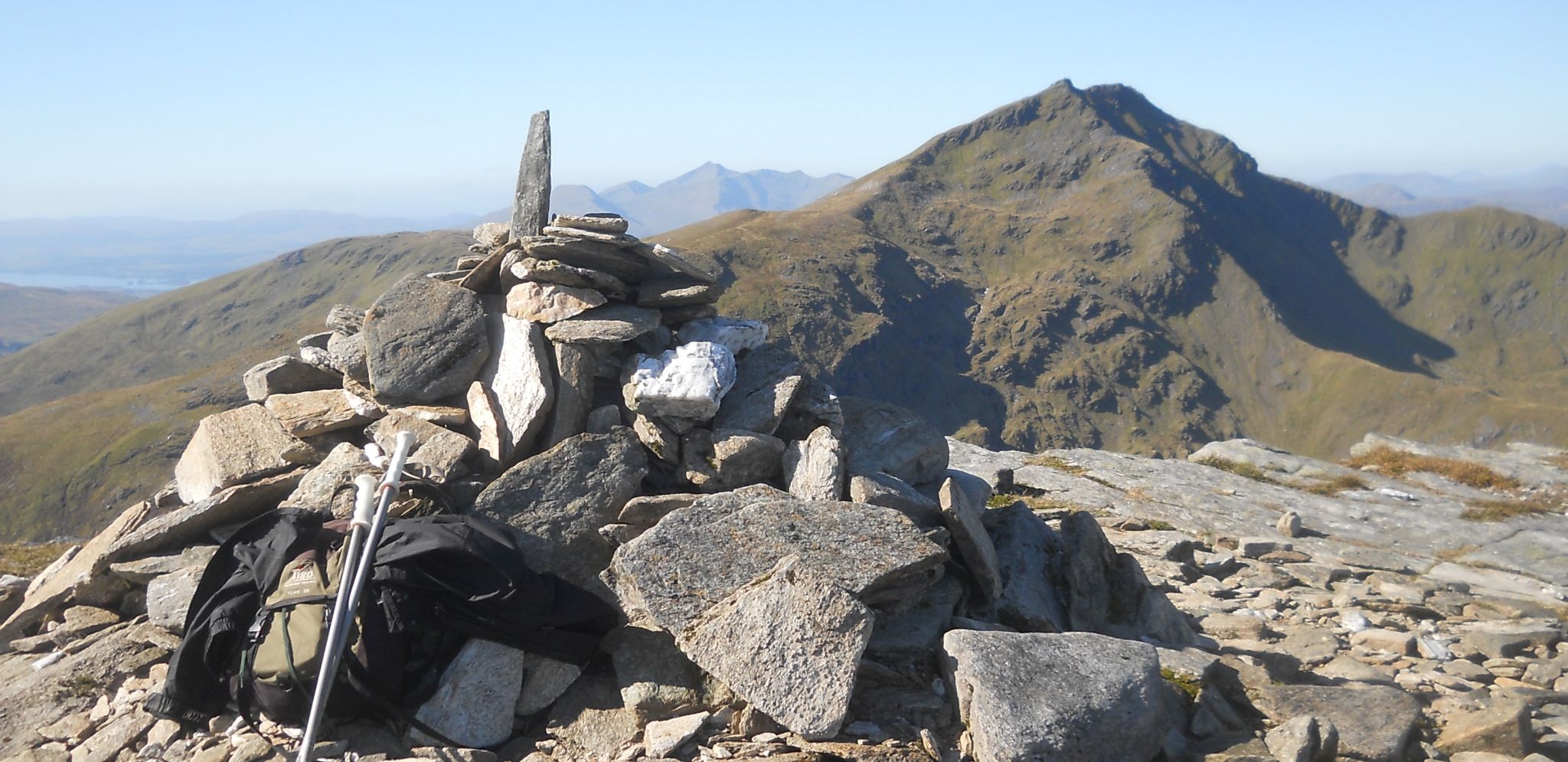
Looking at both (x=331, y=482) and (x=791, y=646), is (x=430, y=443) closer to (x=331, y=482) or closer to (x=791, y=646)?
(x=331, y=482)

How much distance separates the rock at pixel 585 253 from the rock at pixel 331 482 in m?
3.44

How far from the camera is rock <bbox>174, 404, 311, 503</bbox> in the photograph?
11562 mm

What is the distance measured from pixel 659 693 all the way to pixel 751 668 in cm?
106

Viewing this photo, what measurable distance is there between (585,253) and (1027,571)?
7296 mm

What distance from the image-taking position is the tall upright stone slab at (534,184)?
13.0 metres

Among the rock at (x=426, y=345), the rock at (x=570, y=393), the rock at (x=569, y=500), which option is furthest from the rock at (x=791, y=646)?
the rock at (x=426, y=345)

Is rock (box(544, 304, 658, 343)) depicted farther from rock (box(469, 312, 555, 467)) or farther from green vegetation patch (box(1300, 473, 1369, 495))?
green vegetation patch (box(1300, 473, 1369, 495))

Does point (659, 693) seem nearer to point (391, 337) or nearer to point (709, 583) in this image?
point (709, 583)

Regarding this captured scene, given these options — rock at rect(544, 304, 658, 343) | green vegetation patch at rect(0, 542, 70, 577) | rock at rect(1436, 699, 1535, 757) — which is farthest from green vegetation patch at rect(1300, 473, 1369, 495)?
green vegetation patch at rect(0, 542, 70, 577)

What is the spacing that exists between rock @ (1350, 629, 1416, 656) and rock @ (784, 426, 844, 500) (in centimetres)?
871

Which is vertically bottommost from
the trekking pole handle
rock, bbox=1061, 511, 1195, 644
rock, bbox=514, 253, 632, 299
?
rock, bbox=1061, 511, 1195, 644

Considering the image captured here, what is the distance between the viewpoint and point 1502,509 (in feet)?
70.2

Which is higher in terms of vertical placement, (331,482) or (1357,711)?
(331,482)

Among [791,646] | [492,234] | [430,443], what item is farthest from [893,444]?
[492,234]
